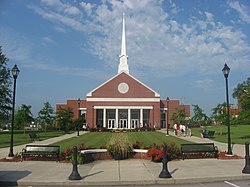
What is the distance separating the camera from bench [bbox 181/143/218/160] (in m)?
15.9

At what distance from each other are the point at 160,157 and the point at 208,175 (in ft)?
12.7

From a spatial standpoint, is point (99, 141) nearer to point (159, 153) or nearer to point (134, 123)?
point (159, 153)

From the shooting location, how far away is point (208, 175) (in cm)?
1095

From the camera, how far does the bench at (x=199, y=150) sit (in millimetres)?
15852

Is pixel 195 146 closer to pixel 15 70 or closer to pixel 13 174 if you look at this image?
pixel 13 174

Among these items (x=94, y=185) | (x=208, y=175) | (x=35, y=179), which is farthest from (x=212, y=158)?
(x=35, y=179)

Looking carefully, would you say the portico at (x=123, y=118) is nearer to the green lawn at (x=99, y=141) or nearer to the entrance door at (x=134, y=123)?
the entrance door at (x=134, y=123)

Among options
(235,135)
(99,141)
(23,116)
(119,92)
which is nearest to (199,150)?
(99,141)

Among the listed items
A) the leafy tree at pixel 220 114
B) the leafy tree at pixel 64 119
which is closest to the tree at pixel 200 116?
the leafy tree at pixel 220 114

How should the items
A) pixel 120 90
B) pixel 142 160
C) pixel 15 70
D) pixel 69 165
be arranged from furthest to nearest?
pixel 120 90 < pixel 15 70 < pixel 142 160 < pixel 69 165

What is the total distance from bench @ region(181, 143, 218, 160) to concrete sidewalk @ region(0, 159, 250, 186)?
0.77m

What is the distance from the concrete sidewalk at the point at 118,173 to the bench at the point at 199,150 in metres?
0.77

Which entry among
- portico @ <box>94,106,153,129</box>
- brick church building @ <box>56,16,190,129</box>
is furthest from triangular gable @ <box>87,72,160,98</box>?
portico @ <box>94,106,153,129</box>

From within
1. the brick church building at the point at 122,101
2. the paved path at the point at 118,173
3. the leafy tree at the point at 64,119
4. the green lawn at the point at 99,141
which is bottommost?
the green lawn at the point at 99,141
